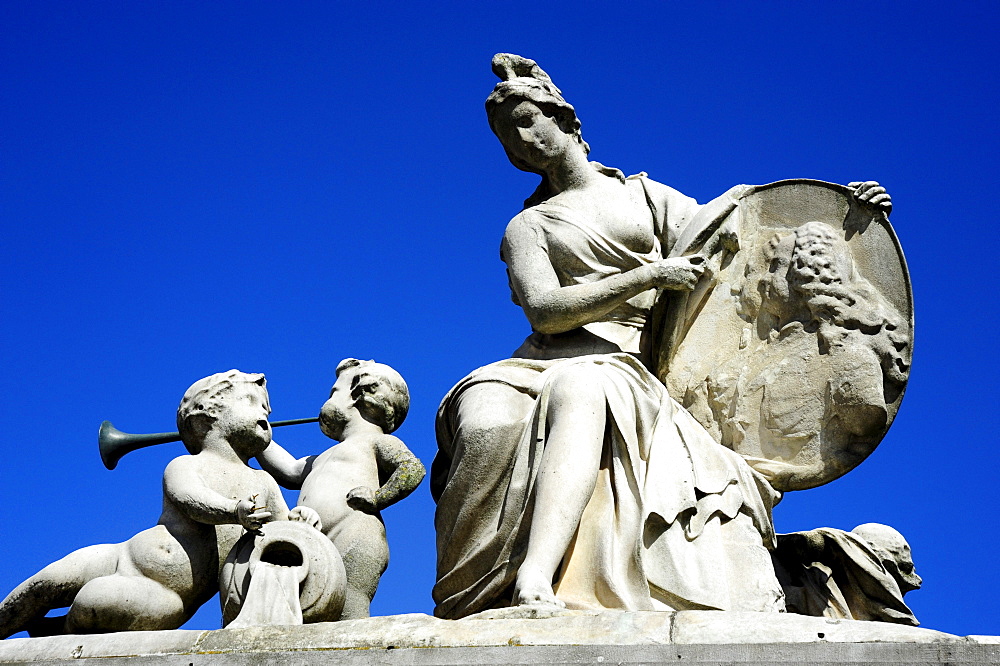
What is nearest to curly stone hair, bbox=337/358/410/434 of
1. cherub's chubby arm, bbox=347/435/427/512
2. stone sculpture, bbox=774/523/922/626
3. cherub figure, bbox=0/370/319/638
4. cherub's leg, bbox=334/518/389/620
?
cherub's chubby arm, bbox=347/435/427/512

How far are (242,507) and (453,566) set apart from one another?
106 centimetres

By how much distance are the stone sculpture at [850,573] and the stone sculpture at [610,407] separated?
37 centimetres

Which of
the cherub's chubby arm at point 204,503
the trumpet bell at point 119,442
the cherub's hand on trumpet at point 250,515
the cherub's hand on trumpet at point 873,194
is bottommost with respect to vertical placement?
the cherub's hand on trumpet at point 250,515

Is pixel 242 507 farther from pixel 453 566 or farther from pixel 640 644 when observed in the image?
pixel 640 644

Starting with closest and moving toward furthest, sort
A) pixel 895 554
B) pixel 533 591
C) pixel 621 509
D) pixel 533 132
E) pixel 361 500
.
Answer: pixel 533 591, pixel 621 509, pixel 361 500, pixel 895 554, pixel 533 132

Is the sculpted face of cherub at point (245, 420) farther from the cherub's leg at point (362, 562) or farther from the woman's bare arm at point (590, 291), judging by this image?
the woman's bare arm at point (590, 291)

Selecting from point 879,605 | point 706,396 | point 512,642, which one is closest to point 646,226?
point 706,396

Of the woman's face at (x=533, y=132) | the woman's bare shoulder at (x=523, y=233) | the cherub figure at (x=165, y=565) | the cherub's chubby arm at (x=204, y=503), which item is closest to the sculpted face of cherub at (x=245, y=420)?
the cherub figure at (x=165, y=565)

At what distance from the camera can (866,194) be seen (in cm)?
743

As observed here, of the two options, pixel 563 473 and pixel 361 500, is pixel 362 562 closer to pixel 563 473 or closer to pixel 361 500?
pixel 361 500

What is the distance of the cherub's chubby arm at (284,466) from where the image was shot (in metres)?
7.56

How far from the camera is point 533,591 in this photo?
602 cm

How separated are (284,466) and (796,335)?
276cm

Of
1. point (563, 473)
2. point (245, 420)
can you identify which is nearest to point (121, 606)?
point (245, 420)
